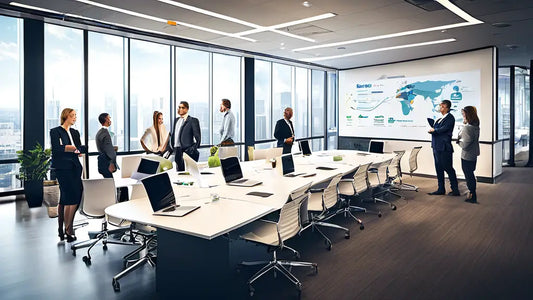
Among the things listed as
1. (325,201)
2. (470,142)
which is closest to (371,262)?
(325,201)

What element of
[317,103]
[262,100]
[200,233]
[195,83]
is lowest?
[200,233]

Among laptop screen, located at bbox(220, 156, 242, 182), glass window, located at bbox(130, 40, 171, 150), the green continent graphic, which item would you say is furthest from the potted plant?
the green continent graphic

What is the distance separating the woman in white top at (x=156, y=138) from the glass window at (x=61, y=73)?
1881 millimetres

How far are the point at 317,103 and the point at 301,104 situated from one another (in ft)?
2.88

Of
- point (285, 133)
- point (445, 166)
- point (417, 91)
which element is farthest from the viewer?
point (417, 91)

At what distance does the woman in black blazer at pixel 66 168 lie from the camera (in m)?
5.11

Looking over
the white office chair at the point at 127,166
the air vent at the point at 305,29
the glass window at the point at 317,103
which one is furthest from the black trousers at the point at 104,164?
the glass window at the point at 317,103

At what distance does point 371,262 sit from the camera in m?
4.50

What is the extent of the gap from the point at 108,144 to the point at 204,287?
11.8 ft

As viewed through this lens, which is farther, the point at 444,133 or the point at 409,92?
the point at 409,92

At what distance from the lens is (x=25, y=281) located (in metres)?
3.89

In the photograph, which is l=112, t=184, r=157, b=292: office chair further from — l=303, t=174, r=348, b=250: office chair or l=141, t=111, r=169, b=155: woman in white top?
l=141, t=111, r=169, b=155: woman in white top

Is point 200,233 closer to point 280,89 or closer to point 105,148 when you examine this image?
point 105,148

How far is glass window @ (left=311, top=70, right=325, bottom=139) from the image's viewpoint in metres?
13.8
